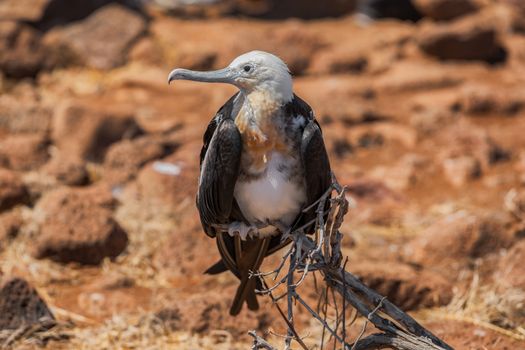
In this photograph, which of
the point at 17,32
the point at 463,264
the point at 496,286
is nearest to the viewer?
the point at 496,286

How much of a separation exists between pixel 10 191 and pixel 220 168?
302 cm

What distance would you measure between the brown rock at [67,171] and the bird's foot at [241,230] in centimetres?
310

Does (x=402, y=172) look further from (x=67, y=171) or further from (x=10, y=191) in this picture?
(x=10, y=191)

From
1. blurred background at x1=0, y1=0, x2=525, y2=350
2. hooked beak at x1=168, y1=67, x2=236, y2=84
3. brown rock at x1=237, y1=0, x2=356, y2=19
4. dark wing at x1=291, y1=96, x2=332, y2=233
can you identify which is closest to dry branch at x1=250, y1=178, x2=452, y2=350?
dark wing at x1=291, y1=96, x2=332, y2=233

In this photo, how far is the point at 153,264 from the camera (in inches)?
204

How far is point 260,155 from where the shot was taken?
3.08 metres

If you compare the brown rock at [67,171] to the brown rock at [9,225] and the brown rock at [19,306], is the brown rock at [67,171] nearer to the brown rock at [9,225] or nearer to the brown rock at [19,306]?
the brown rock at [9,225]

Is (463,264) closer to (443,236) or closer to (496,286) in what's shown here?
(443,236)

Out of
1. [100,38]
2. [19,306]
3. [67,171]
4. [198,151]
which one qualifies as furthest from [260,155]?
[100,38]

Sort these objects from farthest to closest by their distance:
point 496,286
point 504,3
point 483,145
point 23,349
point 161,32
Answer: point 504,3 → point 161,32 → point 483,145 → point 496,286 → point 23,349

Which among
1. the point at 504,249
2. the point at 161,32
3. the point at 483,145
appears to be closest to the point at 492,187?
the point at 483,145

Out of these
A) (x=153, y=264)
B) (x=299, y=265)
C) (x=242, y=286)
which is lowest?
(x=153, y=264)

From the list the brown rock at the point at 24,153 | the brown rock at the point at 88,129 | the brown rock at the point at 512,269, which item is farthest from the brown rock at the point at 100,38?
the brown rock at the point at 512,269

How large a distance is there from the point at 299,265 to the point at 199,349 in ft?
4.07
